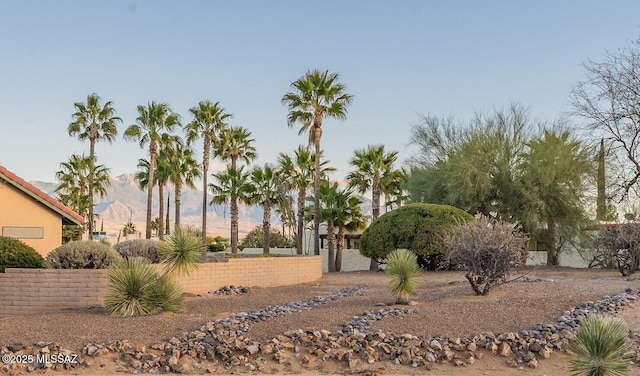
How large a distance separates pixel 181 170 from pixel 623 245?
3999 centimetres

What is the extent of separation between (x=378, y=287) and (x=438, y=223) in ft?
26.7

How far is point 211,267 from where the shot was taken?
22047 mm

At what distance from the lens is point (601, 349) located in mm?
8055

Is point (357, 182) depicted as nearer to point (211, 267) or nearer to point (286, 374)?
point (211, 267)

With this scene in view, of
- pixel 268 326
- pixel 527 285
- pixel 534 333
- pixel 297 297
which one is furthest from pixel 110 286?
pixel 527 285

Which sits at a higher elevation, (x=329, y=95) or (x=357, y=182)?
(x=329, y=95)

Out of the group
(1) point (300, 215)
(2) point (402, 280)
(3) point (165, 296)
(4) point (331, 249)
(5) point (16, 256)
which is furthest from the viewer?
Result: (1) point (300, 215)

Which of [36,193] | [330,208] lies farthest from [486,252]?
[330,208]

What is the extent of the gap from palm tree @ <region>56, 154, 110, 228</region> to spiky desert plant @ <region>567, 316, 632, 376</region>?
54.3 metres

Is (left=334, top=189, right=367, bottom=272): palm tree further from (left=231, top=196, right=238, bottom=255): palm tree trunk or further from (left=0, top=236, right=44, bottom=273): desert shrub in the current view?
(left=0, top=236, right=44, bottom=273): desert shrub

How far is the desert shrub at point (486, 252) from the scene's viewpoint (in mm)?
17250

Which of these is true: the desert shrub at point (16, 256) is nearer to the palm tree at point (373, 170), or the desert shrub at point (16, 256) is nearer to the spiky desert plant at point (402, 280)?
the spiky desert plant at point (402, 280)

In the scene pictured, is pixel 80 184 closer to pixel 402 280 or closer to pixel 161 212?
pixel 161 212

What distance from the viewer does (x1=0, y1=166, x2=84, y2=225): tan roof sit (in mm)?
24953
